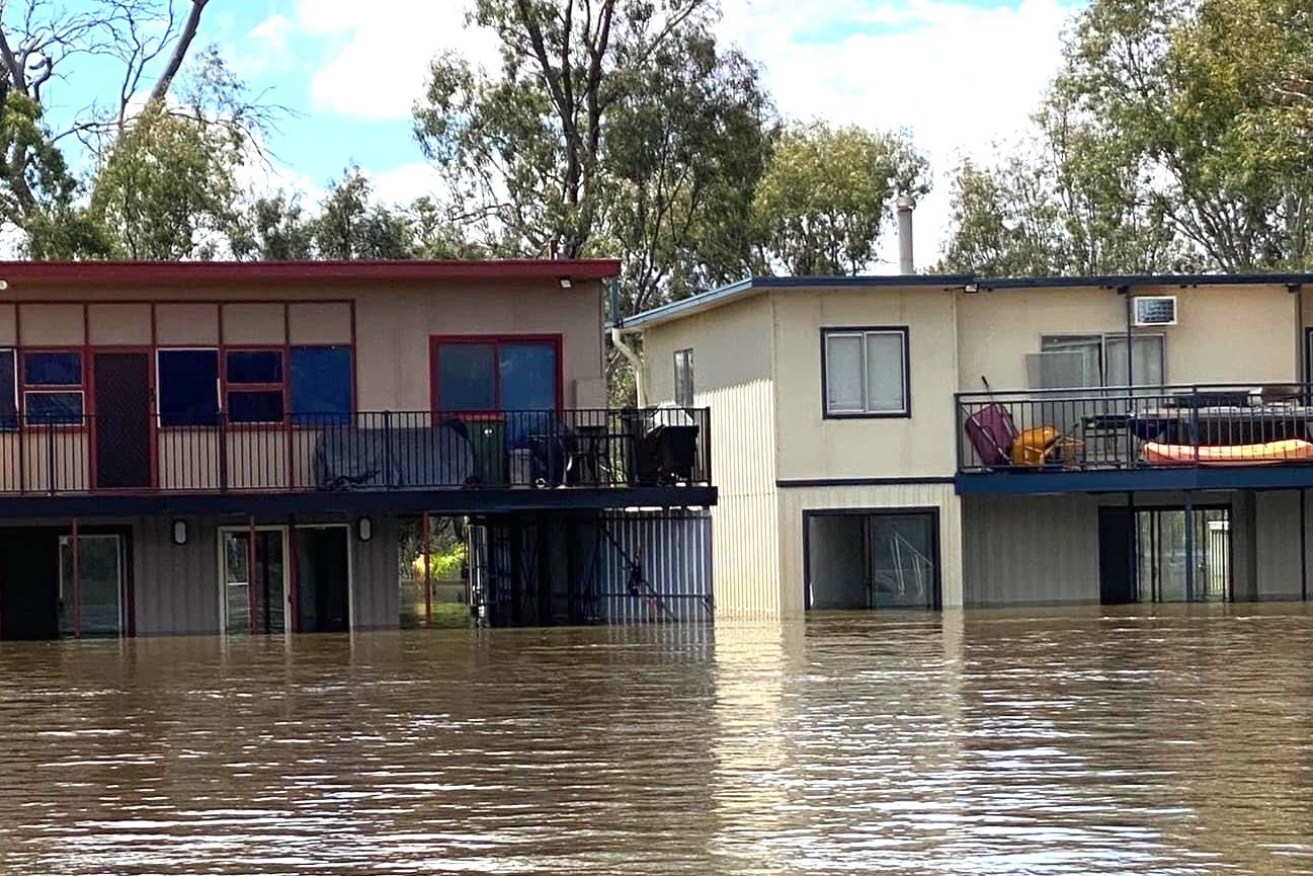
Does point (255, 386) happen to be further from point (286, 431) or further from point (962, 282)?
point (962, 282)

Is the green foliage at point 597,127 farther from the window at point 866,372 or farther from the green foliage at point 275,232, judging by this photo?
the window at point 866,372

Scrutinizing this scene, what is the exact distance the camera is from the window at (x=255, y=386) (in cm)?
3003

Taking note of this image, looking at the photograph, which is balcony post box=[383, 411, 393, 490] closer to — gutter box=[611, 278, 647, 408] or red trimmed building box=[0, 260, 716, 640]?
red trimmed building box=[0, 260, 716, 640]

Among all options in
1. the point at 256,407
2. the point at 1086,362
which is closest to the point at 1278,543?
the point at 1086,362

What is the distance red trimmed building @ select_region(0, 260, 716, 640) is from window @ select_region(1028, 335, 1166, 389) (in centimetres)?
575

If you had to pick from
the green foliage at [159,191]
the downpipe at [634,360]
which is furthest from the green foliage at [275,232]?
the downpipe at [634,360]

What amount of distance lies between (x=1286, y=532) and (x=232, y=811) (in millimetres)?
24889

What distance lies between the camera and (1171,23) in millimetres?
51281

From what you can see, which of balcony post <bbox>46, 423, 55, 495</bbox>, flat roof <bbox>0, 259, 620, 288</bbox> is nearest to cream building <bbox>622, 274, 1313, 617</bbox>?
flat roof <bbox>0, 259, 620, 288</bbox>

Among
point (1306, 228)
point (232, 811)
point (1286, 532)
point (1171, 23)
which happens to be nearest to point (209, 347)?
point (1286, 532)

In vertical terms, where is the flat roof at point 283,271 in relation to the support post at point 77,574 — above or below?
above

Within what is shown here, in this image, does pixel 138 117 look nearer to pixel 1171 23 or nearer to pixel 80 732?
pixel 1171 23

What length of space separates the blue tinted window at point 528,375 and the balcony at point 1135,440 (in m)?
5.99

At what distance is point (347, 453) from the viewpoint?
29.5m
